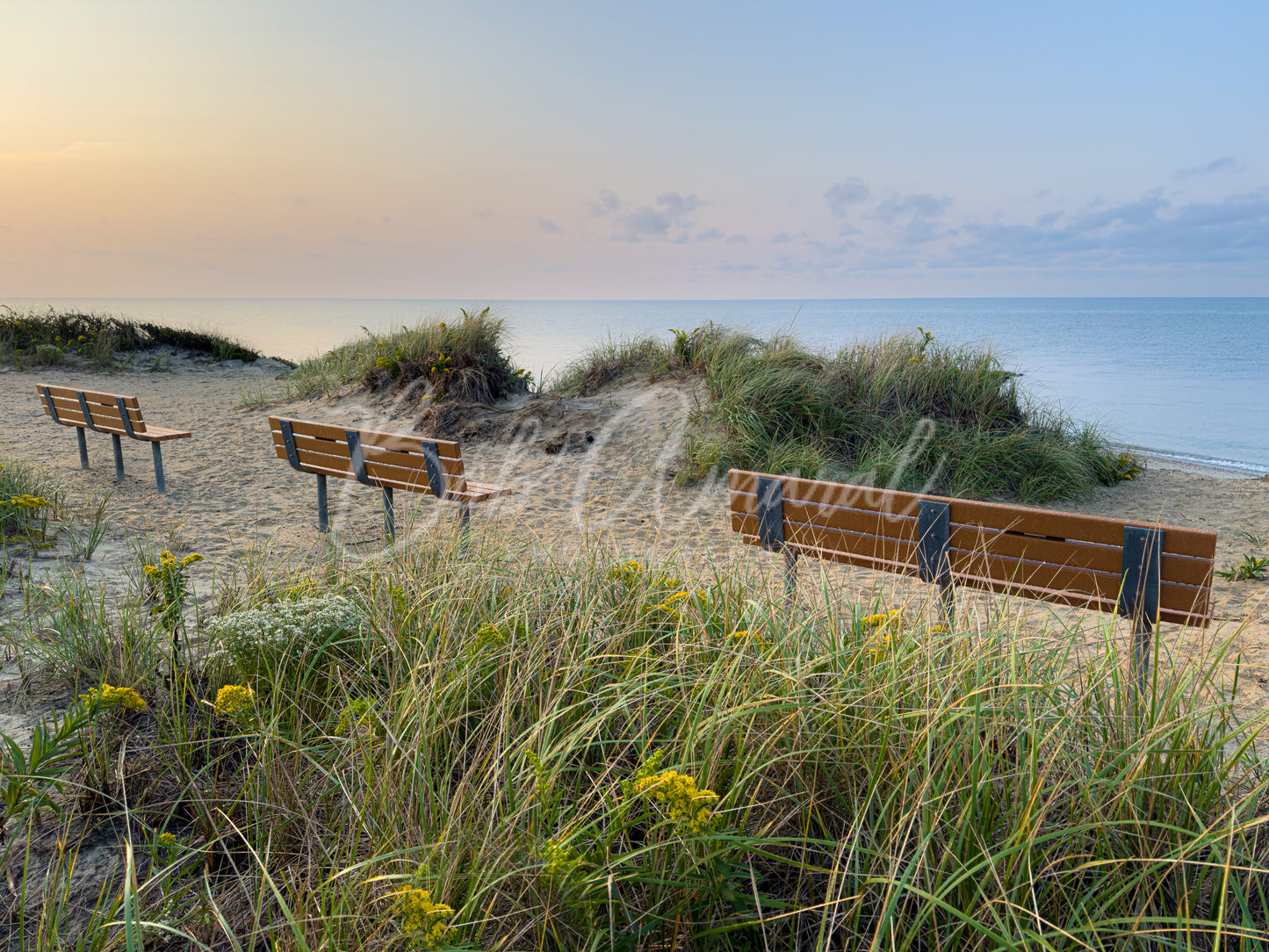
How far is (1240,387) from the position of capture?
23.3 m

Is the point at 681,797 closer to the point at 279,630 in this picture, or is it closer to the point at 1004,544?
the point at 279,630

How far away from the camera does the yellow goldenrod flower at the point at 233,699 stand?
193 cm

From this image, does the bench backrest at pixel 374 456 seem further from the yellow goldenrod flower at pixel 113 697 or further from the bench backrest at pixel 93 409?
the yellow goldenrod flower at pixel 113 697

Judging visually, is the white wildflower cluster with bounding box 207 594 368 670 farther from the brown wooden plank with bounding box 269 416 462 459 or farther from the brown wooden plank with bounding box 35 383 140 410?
the brown wooden plank with bounding box 35 383 140 410

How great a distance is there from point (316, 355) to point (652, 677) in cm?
1373

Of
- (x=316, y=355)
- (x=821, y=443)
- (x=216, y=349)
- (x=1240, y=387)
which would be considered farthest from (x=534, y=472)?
(x=1240, y=387)

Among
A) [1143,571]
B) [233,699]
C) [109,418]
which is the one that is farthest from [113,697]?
[109,418]

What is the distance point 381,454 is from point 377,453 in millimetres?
33

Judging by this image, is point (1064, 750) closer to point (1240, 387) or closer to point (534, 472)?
point (534, 472)

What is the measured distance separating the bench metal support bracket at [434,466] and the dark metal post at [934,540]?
9.40ft

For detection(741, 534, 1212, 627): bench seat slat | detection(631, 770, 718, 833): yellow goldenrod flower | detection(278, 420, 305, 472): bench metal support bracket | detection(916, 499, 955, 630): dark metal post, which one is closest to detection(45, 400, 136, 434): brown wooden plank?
detection(278, 420, 305, 472): bench metal support bracket

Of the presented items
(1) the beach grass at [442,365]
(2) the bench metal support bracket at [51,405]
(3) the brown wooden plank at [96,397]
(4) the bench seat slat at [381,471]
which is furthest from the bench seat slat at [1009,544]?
(2) the bench metal support bracket at [51,405]

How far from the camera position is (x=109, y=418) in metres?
6.75

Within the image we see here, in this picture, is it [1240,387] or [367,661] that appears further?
[1240,387]
